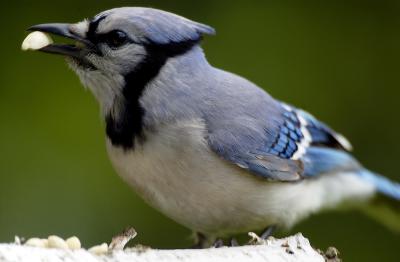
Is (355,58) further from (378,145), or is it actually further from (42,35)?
(42,35)

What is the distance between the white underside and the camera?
1808 millimetres

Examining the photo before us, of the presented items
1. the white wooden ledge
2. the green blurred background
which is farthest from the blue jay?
the green blurred background

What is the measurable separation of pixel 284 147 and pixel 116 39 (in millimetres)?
521

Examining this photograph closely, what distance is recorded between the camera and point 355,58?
2.96 meters

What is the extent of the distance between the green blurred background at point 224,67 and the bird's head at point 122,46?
823 millimetres

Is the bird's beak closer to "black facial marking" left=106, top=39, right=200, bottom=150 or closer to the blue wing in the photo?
"black facial marking" left=106, top=39, right=200, bottom=150

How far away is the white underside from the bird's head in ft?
0.41

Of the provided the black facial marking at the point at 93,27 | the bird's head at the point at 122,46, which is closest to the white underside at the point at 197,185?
the bird's head at the point at 122,46

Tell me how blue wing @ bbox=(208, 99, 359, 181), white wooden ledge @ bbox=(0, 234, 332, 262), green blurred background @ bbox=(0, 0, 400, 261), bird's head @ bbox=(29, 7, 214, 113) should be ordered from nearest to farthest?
white wooden ledge @ bbox=(0, 234, 332, 262)
bird's head @ bbox=(29, 7, 214, 113)
blue wing @ bbox=(208, 99, 359, 181)
green blurred background @ bbox=(0, 0, 400, 261)

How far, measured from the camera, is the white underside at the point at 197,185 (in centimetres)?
181

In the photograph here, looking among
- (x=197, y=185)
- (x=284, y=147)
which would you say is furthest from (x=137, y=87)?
(x=284, y=147)

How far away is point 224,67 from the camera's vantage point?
2805 millimetres

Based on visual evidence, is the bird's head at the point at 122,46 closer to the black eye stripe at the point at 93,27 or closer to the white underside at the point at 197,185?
the black eye stripe at the point at 93,27

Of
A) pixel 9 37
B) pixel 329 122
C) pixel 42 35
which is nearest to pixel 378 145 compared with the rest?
pixel 329 122
